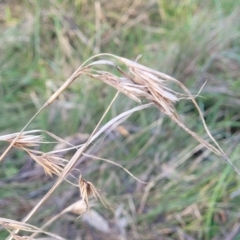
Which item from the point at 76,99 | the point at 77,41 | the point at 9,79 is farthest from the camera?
the point at 77,41

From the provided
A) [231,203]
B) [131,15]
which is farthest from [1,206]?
[131,15]

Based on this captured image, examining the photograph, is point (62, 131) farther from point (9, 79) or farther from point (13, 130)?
point (9, 79)

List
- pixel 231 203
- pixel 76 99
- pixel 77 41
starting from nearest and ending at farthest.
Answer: pixel 231 203, pixel 76 99, pixel 77 41

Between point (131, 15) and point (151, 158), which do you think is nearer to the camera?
point (151, 158)

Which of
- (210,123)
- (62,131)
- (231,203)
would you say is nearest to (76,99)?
(62,131)

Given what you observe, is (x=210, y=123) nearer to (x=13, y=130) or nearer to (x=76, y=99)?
(x=76, y=99)

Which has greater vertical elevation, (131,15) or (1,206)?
(131,15)
